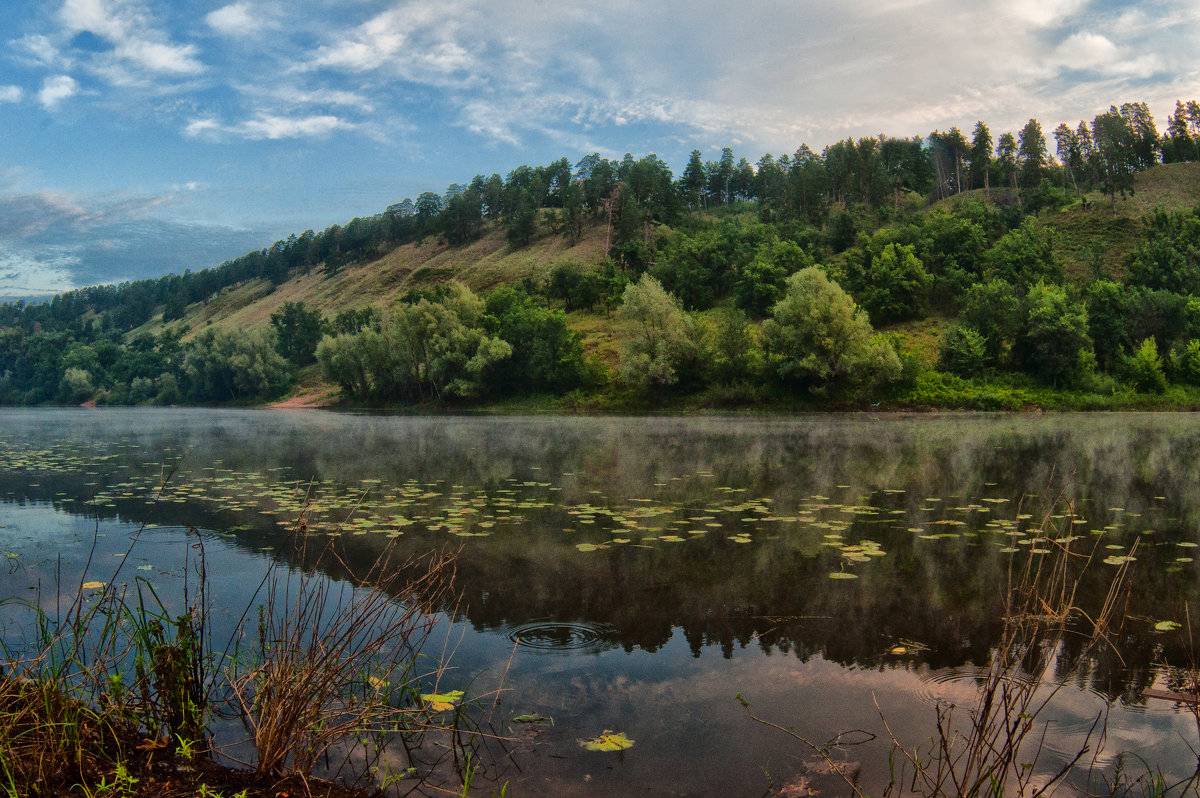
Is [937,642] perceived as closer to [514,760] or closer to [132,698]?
[514,760]

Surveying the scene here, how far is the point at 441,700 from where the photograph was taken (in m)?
5.10

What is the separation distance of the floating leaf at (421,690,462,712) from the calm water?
0.32 meters

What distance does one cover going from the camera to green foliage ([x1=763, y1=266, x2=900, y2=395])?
5125 centimetres

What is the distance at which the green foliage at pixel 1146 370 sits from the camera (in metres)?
51.2

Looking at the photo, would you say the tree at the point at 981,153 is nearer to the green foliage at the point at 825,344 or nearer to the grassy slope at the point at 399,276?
the grassy slope at the point at 399,276

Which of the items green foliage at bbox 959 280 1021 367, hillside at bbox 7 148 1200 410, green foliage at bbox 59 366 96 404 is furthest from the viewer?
green foliage at bbox 59 366 96 404

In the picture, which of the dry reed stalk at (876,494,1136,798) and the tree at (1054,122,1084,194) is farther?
the tree at (1054,122,1084,194)

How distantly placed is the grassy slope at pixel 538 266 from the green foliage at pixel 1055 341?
7099 mm

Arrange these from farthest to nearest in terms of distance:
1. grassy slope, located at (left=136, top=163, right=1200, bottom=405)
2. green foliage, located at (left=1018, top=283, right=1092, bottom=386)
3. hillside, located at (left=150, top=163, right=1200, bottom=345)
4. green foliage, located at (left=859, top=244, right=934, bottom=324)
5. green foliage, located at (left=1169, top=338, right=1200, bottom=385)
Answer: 1. hillside, located at (left=150, top=163, right=1200, bottom=345)
2. grassy slope, located at (left=136, top=163, right=1200, bottom=405)
3. green foliage, located at (left=859, top=244, right=934, bottom=324)
4. green foliage, located at (left=1018, top=283, right=1092, bottom=386)
5. green foliage, located at (left=1169, top=338, right=1200, bottom=385)

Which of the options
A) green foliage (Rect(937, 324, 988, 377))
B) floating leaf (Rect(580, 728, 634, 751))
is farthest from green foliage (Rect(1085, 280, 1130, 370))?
floating leaf (Rect(580, 728, 634, 751))

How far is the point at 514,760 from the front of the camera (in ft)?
14.4

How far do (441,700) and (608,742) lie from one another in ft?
4.18

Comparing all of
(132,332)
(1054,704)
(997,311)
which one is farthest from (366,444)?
(132,332)

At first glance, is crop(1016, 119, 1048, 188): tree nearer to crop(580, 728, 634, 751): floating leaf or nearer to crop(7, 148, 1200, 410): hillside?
crop(7, 148, 1200, 410): hillside
